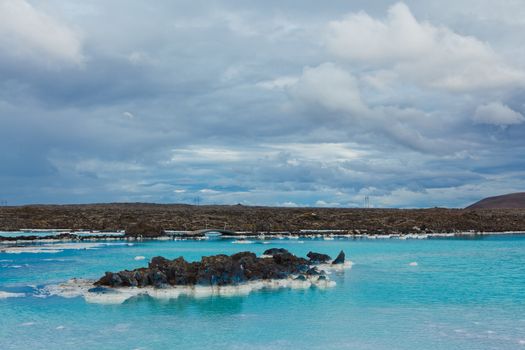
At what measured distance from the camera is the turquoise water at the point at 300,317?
15.8 meters

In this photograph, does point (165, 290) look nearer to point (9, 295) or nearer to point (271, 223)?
point (9, 295)

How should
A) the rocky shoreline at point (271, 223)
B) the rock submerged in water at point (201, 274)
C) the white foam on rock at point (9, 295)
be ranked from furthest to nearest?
the rocky shoreline at point (271, 223) < the rock submerged in water at point (201, 274) < the white foam on rock at point (9, 295)

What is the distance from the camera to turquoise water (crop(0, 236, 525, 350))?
15828 mm

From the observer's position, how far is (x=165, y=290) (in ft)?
74.5

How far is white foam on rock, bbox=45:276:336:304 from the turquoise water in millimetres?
576

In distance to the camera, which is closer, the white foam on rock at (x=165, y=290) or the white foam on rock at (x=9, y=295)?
the white foam on rock at (x=165, y=290)

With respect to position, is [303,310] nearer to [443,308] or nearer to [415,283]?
[443,308]

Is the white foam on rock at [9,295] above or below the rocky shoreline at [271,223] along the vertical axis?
below

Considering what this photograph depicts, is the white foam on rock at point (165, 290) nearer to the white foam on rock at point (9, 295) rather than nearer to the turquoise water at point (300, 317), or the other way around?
the turquoise water at point (300, 317)

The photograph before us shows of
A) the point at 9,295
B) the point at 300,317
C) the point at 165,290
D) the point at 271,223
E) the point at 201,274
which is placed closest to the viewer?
the point at 300,317

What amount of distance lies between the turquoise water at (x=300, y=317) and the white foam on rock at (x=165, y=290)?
0.58m

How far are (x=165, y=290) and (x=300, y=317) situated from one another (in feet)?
21.3

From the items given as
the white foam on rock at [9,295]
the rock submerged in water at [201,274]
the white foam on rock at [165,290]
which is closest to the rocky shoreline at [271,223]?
the rock submerged in water at [201,274]

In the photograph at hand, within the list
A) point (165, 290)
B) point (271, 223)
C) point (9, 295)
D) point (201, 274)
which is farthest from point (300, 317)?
point (271, 223)
